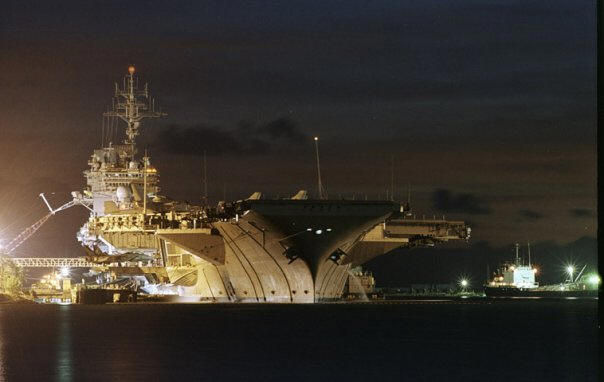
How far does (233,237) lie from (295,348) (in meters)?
24.4

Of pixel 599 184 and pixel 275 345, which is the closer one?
pixel 599 184

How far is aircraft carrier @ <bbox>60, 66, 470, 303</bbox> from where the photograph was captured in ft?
189

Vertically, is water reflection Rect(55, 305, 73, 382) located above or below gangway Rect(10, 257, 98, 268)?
below

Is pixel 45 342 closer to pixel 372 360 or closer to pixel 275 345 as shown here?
pixel 275 345

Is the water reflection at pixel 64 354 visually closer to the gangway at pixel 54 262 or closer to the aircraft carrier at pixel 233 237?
the aircraft carrier at pixel 233 237

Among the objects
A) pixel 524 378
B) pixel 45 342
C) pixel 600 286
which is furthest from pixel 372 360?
pixel 600 286

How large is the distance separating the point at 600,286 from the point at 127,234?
62196 mm

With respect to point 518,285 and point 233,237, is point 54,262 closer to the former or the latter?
point 233,237

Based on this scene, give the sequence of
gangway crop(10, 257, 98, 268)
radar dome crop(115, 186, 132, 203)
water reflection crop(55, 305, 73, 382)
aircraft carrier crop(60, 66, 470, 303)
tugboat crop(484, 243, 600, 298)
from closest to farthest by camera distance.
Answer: water reflection crop(55, 305, 73, 382) < aircraft carrier crop(60, 66, 470, 303) < radar dome crop(115, 186, 132, 203) < gangway crop(10, 257, 98, 268) < tugboat crop(484, 243, 600, 298)

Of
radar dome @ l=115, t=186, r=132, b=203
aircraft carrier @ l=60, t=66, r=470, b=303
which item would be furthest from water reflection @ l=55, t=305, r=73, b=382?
radar dome @ l=115, t=186, r=132, b=203

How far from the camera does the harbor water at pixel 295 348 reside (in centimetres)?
3044

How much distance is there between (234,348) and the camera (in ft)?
127

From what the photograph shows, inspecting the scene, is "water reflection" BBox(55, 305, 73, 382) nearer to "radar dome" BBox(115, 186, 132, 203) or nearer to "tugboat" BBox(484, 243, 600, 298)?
"radar dome" BBox(115, 186, 132, 203)

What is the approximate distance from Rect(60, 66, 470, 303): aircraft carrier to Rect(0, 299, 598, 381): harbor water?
436 cm
